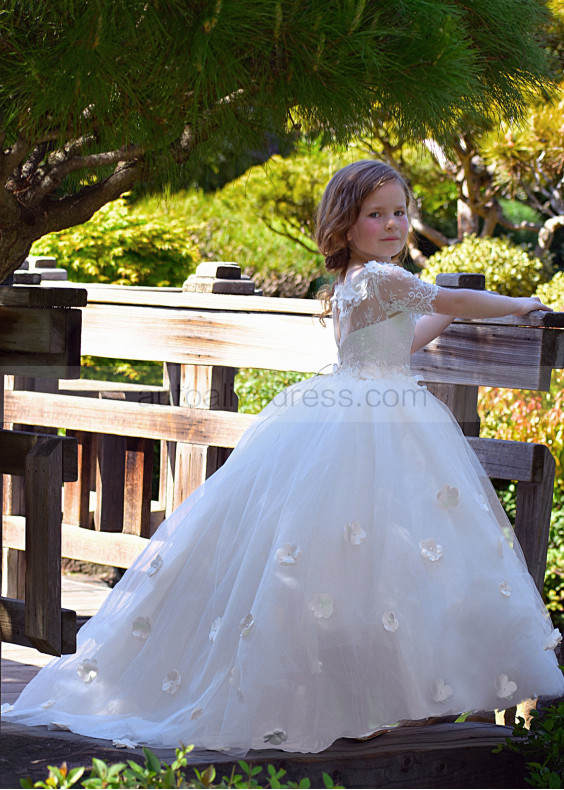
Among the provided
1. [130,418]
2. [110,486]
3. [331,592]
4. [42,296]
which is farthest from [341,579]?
[110,486]

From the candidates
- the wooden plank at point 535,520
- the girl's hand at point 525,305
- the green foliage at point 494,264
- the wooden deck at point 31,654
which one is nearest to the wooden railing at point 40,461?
the girl's hand at point 525,305

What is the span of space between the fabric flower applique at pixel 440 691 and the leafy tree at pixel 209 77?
4.59 ft

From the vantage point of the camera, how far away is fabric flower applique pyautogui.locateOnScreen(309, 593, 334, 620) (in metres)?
2.42

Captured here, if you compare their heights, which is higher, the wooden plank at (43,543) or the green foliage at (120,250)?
the green foliage at (120,250)

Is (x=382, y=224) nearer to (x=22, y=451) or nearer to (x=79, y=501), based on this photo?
(x=22, y=451)

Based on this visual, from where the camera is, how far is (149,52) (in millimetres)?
1900

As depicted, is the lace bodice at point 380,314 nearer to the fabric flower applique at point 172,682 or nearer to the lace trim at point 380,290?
the lace trim at point 380,290

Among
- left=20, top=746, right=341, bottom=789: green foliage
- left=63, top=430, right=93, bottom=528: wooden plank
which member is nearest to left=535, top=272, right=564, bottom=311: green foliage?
left=63, top=430, right=93, bottom=528: wooden plank

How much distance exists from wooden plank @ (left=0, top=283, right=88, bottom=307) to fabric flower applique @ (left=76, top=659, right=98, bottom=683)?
104 cm

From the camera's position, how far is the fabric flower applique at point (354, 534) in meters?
2.47

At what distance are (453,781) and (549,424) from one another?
3.21 metres

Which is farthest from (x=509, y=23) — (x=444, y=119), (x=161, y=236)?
(x=161, y=236)

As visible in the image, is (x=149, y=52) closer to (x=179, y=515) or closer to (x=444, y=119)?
(x=444, y=119)

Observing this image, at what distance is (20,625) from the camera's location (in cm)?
255
